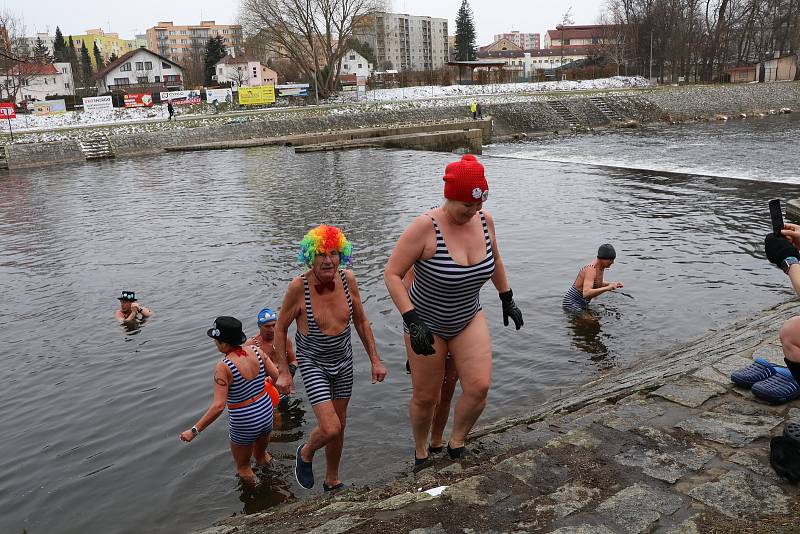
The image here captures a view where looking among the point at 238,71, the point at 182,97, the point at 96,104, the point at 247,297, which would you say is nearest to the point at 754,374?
the point at 247,297

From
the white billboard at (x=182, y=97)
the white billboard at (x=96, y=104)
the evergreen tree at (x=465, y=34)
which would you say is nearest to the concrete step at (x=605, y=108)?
the white billboard at (x=182, y=97)

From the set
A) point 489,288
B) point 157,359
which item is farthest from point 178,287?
point 489,288

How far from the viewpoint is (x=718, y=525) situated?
3.29 metres

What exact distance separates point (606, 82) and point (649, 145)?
39.9 m

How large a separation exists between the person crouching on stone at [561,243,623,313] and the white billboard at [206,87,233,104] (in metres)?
48.5

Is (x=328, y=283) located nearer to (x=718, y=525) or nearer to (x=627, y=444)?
(x=627, y=444)

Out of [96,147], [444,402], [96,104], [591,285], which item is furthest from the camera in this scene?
[96,104]

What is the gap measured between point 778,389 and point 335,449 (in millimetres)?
3312

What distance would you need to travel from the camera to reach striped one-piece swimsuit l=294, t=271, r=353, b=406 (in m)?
4.66

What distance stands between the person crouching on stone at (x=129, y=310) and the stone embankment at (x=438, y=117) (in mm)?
30178

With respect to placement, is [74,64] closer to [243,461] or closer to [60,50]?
[60,50]

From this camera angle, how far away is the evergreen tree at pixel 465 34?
11575 centimetres

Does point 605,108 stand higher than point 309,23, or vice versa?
point 309,23

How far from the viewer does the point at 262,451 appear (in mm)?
5527
